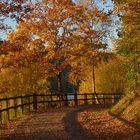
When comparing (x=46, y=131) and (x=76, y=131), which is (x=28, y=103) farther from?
(x=76, y=131)

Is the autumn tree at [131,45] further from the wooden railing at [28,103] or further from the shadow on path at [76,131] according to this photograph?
the wooden railing at [28,103]

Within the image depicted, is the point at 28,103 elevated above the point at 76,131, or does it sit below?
above

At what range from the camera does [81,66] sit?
178 feet

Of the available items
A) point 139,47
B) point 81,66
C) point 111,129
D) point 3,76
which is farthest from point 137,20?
point 3,76

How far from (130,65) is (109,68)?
159 feet

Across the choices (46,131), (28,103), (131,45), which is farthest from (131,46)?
(28,103)

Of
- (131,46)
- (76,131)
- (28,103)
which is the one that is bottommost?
(76,131)

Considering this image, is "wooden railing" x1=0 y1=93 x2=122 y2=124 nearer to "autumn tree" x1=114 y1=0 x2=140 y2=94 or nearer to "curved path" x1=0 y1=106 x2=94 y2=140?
"curved path" x1=0 y1=106 x2=94 y2=140

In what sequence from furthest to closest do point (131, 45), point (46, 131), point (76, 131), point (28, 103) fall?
point (28, 103), point (131, 45), point (46, 131), point (76, 131)

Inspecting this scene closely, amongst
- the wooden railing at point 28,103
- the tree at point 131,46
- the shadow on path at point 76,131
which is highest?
the tree at point 131,46

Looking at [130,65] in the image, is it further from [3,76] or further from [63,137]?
[3,76]

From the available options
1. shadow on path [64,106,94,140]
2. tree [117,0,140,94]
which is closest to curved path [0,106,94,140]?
shadow on path [64,106,94,140]

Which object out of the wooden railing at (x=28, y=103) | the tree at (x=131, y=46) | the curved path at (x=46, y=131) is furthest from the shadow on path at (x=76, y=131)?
the wooden railing at (x=28, y=103)

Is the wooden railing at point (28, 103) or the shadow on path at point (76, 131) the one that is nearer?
the shadow on path at point (76, 131)
